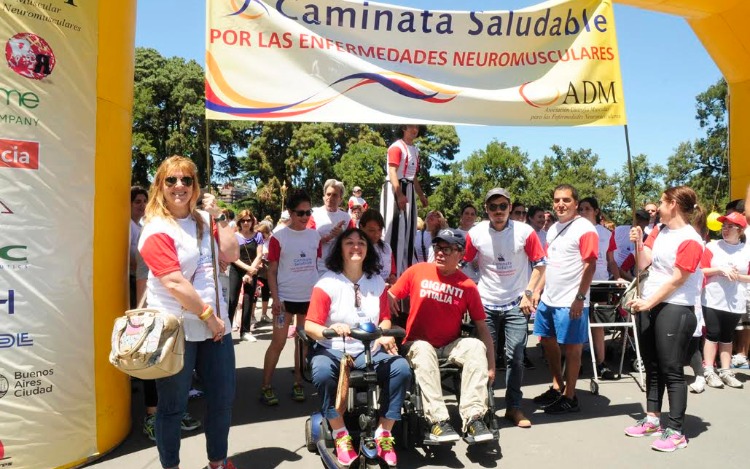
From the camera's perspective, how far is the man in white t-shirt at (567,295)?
198 inches

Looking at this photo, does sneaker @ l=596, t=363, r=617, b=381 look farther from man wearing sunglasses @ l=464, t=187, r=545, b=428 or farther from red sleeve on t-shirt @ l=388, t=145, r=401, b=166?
red sleeve on t-shirt @ l=388, t=145, r=401, b=166

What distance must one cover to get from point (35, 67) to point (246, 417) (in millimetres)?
3275

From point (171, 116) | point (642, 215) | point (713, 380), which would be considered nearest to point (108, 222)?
point (713, 380)

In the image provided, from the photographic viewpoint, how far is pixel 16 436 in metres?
3.44

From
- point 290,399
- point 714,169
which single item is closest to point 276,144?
point 290,399

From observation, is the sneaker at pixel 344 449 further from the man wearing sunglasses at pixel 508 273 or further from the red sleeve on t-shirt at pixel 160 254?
the man wearing sunglasses at pixel 508 273

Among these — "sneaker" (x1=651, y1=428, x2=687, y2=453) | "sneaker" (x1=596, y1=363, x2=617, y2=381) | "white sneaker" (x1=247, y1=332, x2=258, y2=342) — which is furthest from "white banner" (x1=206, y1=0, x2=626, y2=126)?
"white sneaker" (x1=247, y1=332, x2=258, y2=342)

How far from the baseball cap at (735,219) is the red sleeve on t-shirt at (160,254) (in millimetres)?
6152

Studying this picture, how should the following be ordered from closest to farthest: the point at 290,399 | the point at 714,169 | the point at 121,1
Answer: the point at 121,1, the point at 290,399, the point at 714,169

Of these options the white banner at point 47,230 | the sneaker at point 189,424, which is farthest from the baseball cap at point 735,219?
the white banner at point 47,230

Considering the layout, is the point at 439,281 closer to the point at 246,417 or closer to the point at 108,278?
the point at 246,417

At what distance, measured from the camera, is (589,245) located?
16.5ft

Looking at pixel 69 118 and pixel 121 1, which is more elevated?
pixel 121 1

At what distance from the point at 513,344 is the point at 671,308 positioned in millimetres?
1299
